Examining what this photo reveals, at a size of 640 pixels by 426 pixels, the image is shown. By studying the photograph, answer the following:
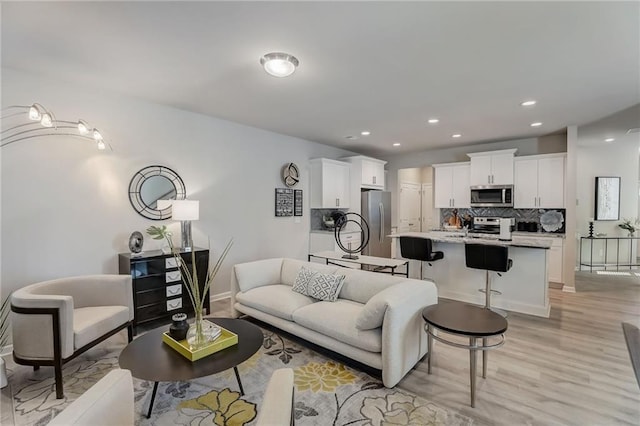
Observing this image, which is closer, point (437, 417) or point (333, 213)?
point (437, 417)

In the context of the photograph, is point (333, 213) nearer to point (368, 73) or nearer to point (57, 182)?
point (368, 73)

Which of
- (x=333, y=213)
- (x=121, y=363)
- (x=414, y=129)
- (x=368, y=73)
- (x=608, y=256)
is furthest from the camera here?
(x=608, y=256)

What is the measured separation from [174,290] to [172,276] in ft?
0.56

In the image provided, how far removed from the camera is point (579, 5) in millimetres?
1902

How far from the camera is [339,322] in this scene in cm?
251

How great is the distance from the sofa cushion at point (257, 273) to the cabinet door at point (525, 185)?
467cm

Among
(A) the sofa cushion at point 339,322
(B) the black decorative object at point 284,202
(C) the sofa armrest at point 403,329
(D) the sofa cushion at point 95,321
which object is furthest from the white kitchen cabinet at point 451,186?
(D) the sofa cushion at point 95,321

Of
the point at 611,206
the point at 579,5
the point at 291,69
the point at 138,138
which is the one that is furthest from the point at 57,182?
the point at 611,206

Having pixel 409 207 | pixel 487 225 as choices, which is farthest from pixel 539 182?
pixel 409 207

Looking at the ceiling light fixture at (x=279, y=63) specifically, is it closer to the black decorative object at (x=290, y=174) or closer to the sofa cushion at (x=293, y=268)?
the sofa cushion at (x=293, y=268)

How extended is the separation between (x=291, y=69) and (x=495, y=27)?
1.58 meters

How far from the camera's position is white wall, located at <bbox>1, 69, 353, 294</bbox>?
2.88 metres

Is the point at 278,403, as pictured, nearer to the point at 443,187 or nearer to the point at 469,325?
the point at 469,325

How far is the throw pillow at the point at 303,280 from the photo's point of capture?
3.23 metres
